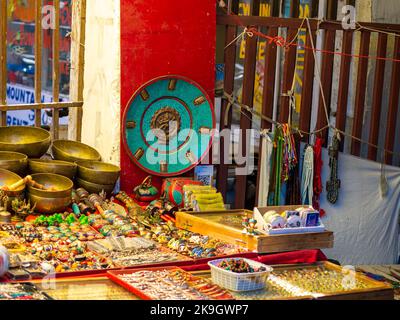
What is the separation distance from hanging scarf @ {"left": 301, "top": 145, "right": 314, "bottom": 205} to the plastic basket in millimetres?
2973

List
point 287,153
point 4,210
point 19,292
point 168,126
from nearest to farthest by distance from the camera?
point 19,292, point 4,210, point 168,126, point 287,153

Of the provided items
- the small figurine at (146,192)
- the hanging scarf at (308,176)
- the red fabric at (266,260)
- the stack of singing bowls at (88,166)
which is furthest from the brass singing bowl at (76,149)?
the hanging scarf at (308,176)

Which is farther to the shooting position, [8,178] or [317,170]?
[317,170]

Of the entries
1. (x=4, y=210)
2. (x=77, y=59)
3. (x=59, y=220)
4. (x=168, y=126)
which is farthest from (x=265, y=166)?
(x=4, y=210)

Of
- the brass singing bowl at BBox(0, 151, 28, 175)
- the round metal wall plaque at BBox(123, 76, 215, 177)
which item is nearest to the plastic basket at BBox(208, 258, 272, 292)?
the brass singing bowl at BBox(0, 151, 28, 175)

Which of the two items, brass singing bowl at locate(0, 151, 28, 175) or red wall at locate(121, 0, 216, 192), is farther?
red wall at locate(121, 0, 216, 192)

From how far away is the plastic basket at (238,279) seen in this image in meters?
4.83

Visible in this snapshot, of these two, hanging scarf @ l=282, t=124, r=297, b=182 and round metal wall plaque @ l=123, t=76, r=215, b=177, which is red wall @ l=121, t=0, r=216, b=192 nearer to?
round metal wall plaque @ l=123, t=76, r=215, b=177

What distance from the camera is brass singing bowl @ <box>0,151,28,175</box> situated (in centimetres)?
623

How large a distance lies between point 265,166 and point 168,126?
Answer: 1.12 m

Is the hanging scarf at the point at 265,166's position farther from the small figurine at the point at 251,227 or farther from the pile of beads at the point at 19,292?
the pile of beads at the point at 19,292

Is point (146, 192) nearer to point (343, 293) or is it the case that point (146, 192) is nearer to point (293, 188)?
point (293, 188)

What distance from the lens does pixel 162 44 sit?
6.96 m

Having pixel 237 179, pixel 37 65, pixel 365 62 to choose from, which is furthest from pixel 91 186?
pixel 365 62
